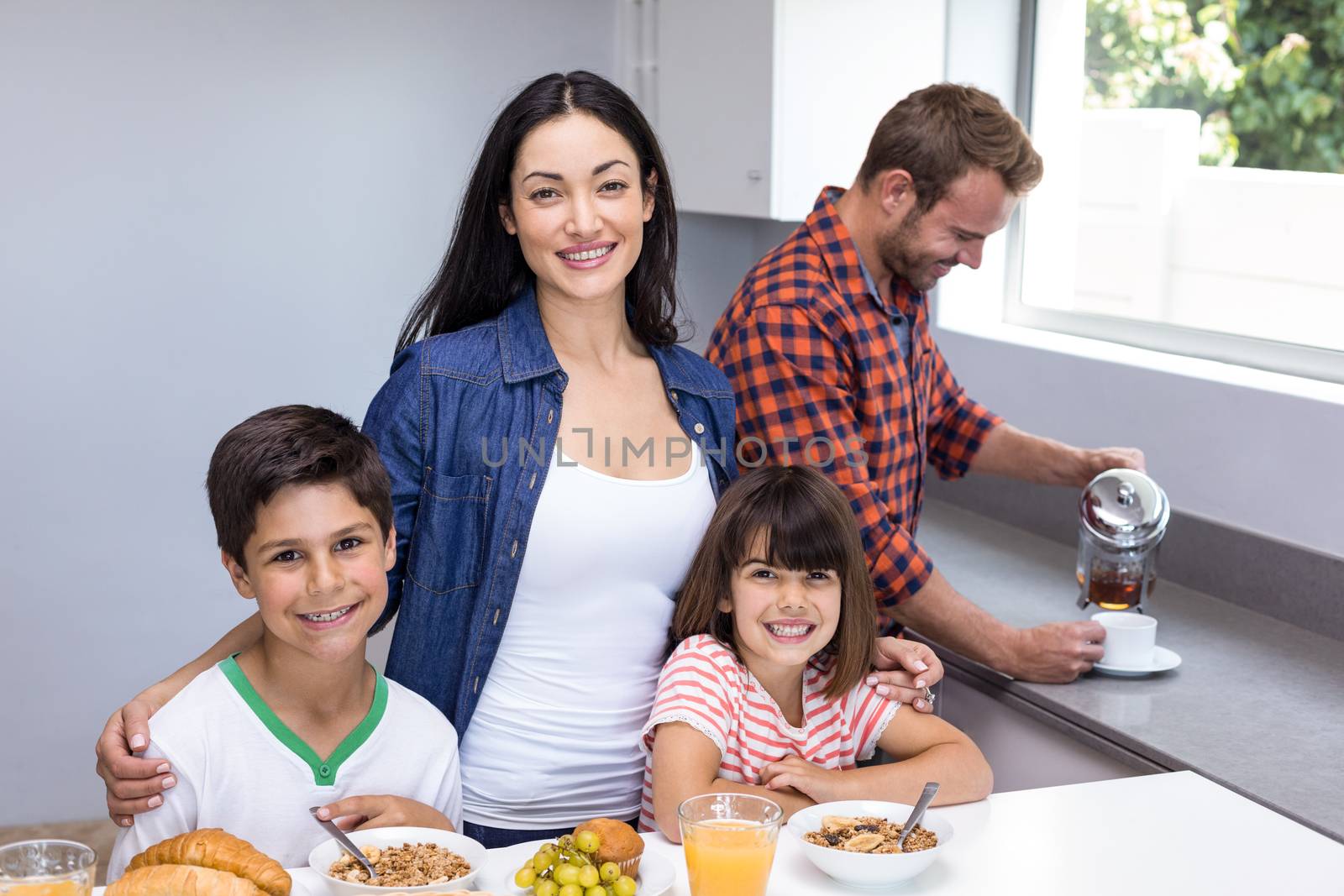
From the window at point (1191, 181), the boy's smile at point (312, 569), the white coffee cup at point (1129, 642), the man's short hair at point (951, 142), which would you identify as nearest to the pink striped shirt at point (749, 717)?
the boy's smile at point (312, 569)

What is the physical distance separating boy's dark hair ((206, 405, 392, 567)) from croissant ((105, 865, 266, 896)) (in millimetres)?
404

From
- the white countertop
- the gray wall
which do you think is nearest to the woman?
the white countertop

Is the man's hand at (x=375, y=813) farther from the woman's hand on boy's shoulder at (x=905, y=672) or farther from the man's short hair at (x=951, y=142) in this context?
the man's short hair at (x=951, y=142)

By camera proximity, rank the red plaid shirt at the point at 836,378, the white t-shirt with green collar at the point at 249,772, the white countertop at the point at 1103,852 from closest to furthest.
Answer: the white countertop at the point at 1103,852
the white t-shirt with green collar at the point at 249,772
the red plaid shirt at the point at 836,378

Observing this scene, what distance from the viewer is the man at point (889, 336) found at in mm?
1803

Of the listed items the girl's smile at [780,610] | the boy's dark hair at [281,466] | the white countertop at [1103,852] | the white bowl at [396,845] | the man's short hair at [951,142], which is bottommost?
the white countertop at [1103,852]

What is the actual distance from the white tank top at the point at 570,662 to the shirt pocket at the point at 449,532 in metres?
0.06

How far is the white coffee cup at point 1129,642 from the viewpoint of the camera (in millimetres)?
1831

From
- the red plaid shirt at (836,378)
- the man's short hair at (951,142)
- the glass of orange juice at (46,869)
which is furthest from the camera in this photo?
the man's short hair at (951,142)

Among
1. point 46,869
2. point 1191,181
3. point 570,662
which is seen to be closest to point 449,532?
point 570,662

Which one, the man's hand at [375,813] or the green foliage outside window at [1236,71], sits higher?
Result: the green foliage outside window at [1236,71]

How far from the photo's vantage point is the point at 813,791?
4.52ft

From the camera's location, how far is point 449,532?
1.50 m

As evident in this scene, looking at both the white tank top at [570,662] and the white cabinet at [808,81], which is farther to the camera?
the white cabinet at [808,81]
